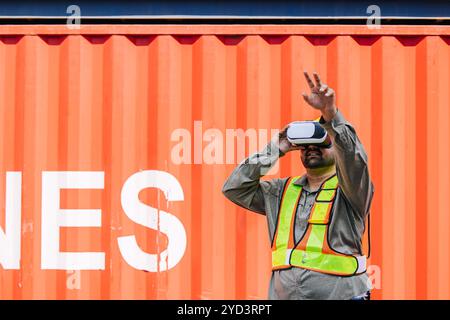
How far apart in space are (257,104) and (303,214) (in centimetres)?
89

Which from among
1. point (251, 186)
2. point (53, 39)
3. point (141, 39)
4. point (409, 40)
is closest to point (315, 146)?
point (251, 186)

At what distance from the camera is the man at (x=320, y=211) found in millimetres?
3578

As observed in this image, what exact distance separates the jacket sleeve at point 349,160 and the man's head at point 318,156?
21cm

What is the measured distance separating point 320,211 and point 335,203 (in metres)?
0.10

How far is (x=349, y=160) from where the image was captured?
356 cm

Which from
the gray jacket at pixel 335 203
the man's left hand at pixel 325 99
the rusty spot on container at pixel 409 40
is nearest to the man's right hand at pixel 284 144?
the gray jacket at pixel 335 203

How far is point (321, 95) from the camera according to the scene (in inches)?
139

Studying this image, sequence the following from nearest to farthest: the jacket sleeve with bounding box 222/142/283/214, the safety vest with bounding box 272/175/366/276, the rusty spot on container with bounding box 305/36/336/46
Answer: the safety vest with bounding box 272/175/366/276
the jacket sleeve with bounding box 222/142/283/214
the rusty spot on container with bounding box 305/36/336/46

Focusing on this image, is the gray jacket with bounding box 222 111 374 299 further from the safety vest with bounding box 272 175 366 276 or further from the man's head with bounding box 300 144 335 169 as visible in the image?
the man's head with bounding box 300 144 335 169

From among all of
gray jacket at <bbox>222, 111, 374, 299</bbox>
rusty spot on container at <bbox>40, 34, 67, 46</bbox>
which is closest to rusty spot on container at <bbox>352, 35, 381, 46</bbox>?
gray jacket at <bbox>222, 111, 374, 299</bbox>

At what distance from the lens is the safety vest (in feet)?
12.3

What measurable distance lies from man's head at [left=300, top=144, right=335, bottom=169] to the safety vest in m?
0.10

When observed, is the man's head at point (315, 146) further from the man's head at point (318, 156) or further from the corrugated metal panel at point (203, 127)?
the corrugated metal panel at point (203, 127)

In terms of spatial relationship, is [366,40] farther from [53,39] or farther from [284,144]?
[53,39]
